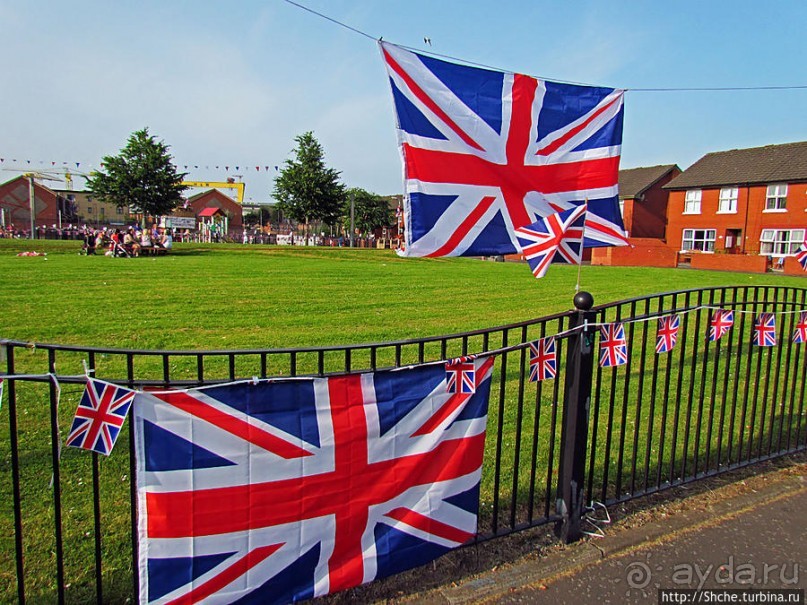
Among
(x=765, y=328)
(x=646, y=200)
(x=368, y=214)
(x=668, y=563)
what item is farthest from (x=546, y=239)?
(x=368, y=214)

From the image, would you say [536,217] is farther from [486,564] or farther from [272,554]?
[272,554]

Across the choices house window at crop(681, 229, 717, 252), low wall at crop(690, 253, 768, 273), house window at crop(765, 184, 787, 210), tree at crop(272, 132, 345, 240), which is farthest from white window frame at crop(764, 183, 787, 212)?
tree at crop(272, 132, 345, 240)

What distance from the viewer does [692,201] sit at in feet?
134

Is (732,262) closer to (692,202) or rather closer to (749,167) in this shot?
(749,167)

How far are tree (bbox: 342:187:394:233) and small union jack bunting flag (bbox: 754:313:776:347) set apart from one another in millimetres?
64126

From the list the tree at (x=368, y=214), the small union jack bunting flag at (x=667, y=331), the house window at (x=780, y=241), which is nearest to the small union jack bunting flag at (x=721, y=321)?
the small union jack bunting flag at (x=667, y=331)

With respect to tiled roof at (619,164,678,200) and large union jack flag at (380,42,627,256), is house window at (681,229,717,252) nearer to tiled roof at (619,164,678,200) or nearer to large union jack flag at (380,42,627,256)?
tiled roof at (619,164,678,200)

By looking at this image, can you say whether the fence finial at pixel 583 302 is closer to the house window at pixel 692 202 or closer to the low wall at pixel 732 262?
the low wall at pixel 732 262

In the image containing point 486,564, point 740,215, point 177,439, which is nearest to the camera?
point 177,439

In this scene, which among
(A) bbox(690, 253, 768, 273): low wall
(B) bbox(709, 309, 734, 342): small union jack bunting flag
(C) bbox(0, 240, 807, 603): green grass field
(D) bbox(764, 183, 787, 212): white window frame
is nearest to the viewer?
(C) bbox(0, 240, 807, 603): green grass field

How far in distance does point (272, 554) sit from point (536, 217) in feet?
8.09

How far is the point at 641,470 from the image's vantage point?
4391 mm

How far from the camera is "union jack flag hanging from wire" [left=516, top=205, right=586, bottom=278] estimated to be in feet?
10.2

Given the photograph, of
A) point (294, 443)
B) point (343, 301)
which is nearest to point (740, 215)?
point (343, 301)
